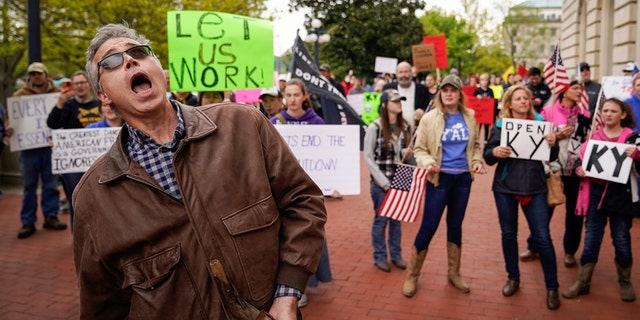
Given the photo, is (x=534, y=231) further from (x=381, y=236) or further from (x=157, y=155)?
(x=157, y=155)

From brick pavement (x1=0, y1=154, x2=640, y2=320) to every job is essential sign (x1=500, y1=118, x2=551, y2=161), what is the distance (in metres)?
1.31

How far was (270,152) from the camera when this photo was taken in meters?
2.03

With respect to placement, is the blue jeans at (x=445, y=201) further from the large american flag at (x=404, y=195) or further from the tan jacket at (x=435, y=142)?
the large american flag at (x=404, y=195)

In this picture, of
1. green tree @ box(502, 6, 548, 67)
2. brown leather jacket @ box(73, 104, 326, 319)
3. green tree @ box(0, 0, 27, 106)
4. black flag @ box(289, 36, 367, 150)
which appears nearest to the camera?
brown leather jacket @ box(73, 104, 326, 319)

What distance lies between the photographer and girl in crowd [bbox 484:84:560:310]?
4.74 m

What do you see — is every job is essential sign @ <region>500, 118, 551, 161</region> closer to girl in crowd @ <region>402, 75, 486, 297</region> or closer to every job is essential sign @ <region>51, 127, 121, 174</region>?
girl in crowd @ <region>402, 75, 486, 297</region>

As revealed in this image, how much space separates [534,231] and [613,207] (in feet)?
2.45

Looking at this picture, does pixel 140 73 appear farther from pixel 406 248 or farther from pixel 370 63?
pixel 370 63

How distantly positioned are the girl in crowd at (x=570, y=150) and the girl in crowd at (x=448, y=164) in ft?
3.92

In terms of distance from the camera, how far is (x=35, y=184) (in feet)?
24.9

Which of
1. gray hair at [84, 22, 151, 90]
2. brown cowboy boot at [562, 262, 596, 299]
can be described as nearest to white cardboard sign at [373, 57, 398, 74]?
brown cowboy boot at [562, 262, 596, 299]

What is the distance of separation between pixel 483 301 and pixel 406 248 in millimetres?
1783

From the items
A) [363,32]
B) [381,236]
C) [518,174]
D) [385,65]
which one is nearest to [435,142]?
[518,174]

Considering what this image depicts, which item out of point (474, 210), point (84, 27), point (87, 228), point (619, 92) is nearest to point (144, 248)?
point (87, 228)
